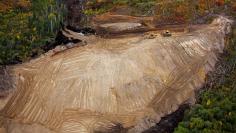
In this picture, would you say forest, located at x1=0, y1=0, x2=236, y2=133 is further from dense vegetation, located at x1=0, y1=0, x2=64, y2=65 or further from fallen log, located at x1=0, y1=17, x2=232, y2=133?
fallen log, located at x1=0, y1=17, x2=232, y2=133

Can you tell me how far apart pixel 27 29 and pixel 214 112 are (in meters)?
14.9

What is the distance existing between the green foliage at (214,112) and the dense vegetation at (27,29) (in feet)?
38.0

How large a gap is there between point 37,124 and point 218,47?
44.8 ft

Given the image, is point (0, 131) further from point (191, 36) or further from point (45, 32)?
point (191, 36)

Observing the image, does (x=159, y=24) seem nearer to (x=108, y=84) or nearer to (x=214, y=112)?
(x=108, y=84)

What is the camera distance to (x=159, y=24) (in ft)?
111

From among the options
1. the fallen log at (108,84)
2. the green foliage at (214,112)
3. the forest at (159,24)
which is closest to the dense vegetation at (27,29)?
the forest at (159,24)

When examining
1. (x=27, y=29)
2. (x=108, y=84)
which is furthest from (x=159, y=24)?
(x=27, y=29)

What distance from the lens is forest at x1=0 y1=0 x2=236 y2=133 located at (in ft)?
79.7

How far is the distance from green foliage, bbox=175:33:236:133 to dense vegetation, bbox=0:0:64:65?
11.6 m

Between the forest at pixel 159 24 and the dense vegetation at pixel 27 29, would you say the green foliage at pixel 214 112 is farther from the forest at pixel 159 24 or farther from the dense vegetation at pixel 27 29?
the dense vegetation at pixel 27 29

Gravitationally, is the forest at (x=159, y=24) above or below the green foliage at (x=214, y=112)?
above

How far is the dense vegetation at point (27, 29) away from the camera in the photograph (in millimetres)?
30109

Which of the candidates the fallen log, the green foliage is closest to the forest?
the green foliage
